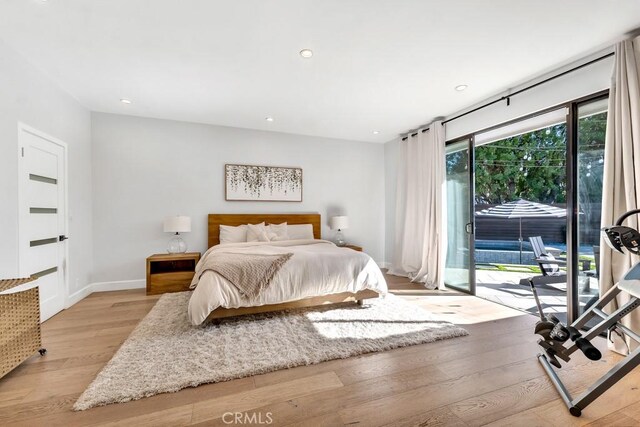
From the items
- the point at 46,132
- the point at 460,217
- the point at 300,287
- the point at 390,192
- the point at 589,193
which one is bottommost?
the point at 300,287

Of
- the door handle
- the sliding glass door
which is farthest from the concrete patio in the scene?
the door handle

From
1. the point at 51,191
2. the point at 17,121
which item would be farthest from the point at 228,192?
the point at 17,121

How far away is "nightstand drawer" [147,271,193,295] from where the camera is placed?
361 centimetres

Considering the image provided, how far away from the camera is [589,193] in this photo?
252cm

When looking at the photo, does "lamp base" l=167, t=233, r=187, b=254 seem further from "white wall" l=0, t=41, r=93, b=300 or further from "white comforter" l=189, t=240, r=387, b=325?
"white comforter" l=189, t=240, r=387, b=325

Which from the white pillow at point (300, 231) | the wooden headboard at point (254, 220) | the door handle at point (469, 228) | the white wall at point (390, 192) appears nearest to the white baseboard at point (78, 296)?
the wooden headboard at point (254, 220)

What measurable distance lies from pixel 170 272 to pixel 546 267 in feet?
19.1

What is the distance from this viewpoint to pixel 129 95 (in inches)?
127

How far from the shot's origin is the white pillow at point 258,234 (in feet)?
13.2

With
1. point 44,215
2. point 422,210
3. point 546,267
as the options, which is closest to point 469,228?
point 422,210

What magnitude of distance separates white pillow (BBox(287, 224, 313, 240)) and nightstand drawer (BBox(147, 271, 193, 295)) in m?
1.65

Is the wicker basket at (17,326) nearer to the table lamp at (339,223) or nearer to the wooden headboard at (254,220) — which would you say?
the wooden headboard at (254,220)

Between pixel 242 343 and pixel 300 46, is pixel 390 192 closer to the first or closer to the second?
pixel 300 46

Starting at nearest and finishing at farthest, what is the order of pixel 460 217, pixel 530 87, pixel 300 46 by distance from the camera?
pixel 300 46, pixel 530 87, pixel 460 217
